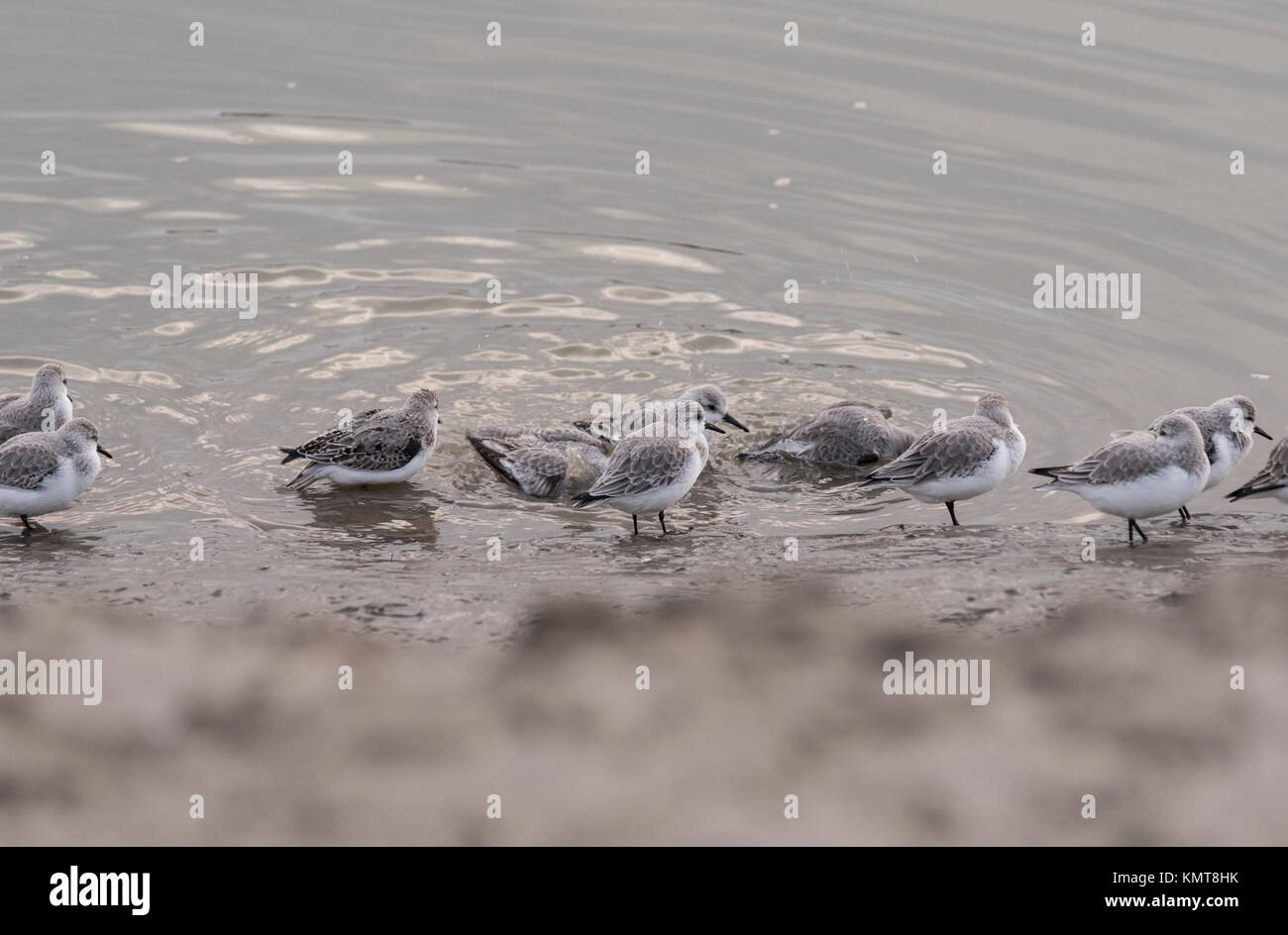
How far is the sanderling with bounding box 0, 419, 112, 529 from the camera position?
1011 cm

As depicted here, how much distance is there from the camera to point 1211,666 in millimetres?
7492

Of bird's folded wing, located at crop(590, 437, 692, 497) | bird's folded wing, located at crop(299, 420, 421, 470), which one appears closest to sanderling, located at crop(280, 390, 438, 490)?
bird's folded wing, located at crop(299, 420, 421, 470)

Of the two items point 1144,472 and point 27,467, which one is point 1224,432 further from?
point 27,467

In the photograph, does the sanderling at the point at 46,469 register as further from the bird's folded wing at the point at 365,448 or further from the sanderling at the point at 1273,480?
the sanderling at the point at 1273,480

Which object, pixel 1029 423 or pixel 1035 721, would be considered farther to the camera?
pixel 1029 423

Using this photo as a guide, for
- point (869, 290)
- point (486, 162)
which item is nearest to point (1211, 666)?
point (869, 290)

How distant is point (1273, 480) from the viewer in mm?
10391

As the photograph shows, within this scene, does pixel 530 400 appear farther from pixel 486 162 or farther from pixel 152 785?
pixel 152 785

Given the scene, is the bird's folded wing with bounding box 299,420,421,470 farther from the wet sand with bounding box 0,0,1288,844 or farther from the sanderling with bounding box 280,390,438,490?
the wet sand with bounding box 0,0,1288,844

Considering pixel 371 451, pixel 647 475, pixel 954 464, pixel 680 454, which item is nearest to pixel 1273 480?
pixel 954 464

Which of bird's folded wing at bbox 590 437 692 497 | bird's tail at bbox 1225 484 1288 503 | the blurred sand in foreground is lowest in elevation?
the blurred sand in foreground

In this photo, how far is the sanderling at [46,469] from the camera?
10.1m

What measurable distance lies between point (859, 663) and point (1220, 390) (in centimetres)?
712

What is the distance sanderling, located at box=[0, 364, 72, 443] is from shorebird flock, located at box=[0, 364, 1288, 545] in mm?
11
